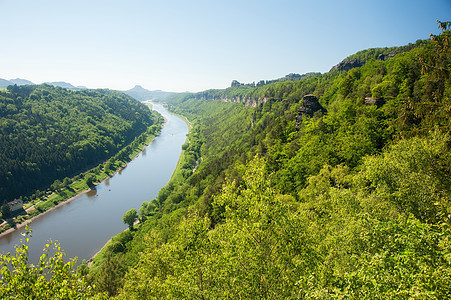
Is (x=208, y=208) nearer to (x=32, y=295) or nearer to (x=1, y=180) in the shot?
(x=32, y=295)

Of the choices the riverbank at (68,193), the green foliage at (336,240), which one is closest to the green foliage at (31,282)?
the green foliage at (336,240)

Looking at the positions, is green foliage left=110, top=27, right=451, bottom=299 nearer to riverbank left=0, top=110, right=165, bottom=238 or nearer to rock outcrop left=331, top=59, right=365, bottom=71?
riverbank left=0, top=110, right=165, bottom=238

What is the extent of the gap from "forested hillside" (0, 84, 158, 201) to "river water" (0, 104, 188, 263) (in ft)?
63.6

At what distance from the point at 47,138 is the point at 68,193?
4813cm

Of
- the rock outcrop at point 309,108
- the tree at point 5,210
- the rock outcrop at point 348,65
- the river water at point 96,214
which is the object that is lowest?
the river water at point 96,214

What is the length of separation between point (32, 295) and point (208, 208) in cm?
3903

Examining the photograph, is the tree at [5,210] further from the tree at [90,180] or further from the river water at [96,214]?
the tree at [90,180]

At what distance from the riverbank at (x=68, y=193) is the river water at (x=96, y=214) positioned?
2.04 m

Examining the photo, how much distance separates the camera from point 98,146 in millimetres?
123875

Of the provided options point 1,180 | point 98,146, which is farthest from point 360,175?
point 98,146

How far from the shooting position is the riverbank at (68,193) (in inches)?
2601

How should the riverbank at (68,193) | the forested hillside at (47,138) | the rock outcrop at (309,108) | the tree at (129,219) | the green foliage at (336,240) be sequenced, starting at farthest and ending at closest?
1. the forested hillside at (47,138)
2. the riverbank at (68,193)
3. the tree at (129,219)
4. the rock outcrop at (309,108)
5. the green foliage at (336,240)

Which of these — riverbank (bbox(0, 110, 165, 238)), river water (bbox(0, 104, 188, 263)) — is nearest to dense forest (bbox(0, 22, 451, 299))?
river water (bbox(0, 104, 188, 263))

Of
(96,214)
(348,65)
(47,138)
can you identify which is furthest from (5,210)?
(348,65)
